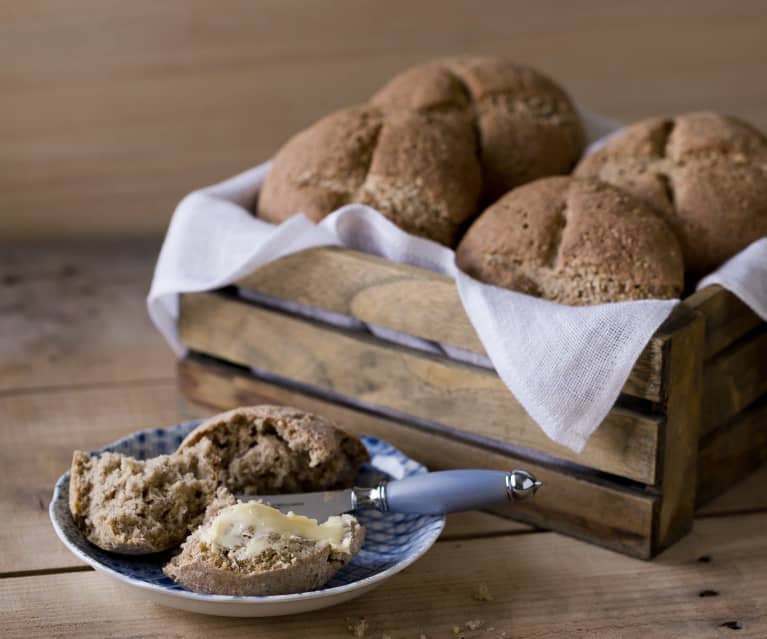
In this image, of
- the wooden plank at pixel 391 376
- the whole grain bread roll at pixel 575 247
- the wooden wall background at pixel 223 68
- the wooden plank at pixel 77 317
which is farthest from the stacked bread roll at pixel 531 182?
the wooden wall background at pixel 223 68

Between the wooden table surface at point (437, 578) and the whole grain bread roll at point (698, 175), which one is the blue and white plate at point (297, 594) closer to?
the wooden table surface at point (437, 578)

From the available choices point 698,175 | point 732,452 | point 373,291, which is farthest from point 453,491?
point 698,175

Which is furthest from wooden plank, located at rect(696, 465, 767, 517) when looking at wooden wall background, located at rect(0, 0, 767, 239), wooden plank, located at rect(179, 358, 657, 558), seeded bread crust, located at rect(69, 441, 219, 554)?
wooden wall background, located at rect(0, 0, 767, 239)

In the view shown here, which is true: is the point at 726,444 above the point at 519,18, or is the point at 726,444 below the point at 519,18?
below

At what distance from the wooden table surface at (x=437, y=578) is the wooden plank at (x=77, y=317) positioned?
5 cm

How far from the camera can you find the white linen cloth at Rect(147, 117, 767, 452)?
3.58 feet

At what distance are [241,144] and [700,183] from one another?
1.07 meters

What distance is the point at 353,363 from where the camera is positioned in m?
1.31

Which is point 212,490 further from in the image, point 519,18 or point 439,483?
point 519,18

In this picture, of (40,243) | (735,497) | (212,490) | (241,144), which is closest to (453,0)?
(241,144)

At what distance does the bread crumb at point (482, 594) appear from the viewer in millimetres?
1083

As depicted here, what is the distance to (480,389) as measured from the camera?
1.20 metres

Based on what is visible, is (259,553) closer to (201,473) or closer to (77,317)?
(201,473)

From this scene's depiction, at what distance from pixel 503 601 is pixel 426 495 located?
0.12 metres
